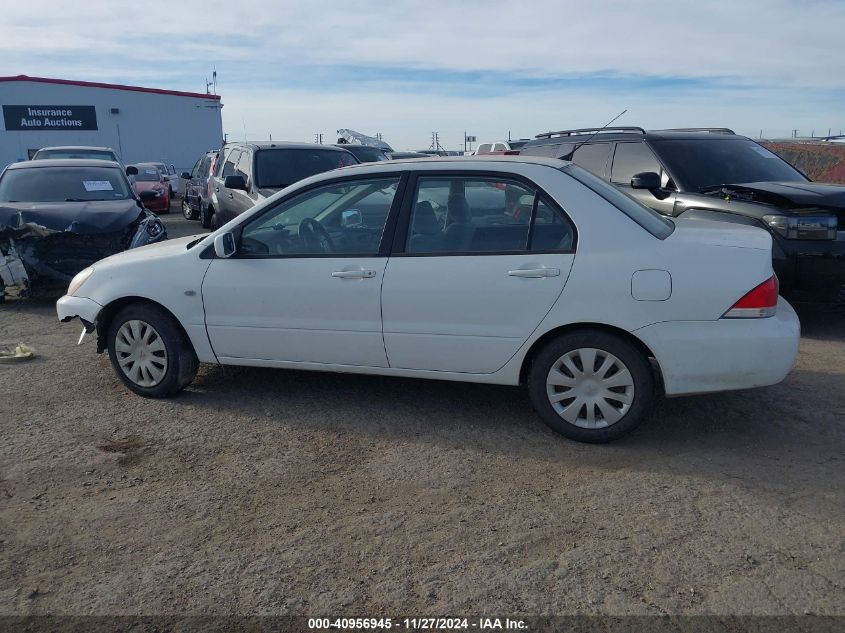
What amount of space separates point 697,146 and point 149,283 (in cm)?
567

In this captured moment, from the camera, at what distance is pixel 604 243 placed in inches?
171

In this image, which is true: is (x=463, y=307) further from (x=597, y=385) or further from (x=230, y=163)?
(x=230, y=163)

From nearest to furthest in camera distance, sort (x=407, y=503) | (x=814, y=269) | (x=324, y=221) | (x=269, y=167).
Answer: (x=407, y=503)
(x=324, y=221)
(x=814, y=269)
(x=269, y=167)

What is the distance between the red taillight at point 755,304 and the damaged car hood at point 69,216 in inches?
275

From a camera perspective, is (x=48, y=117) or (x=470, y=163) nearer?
(x=470, y=163)

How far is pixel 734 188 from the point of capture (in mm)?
7125

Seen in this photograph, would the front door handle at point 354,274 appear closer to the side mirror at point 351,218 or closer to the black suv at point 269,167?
the side mirror at point 351,218

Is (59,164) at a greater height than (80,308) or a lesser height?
greater

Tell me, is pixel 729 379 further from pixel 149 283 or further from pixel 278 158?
pixel 278 158

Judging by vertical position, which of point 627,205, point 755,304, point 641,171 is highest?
point 641,171

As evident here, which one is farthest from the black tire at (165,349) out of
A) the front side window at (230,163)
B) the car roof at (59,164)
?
the front side window at (230,163)

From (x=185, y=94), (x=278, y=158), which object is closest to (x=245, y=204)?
(x=278, y=158)

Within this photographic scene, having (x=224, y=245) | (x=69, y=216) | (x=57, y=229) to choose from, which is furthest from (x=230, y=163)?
(x=224, y=245)

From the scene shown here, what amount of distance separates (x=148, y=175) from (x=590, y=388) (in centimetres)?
2072
